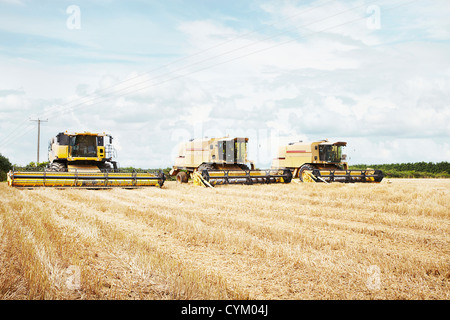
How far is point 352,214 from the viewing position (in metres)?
10.1

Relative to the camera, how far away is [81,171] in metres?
20.0

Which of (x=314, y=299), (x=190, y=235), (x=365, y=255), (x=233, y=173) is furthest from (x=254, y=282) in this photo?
(x=233, y=173)

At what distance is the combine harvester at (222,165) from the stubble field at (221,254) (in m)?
10.1

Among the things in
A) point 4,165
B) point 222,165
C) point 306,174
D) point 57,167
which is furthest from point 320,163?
point 4,165

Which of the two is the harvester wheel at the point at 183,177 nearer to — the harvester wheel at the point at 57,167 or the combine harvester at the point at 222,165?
the combine harvester at the point at 222,165

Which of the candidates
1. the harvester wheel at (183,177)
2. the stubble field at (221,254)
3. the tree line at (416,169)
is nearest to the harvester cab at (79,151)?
the harvester wheel at (183,177)

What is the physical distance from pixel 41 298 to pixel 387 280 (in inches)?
150

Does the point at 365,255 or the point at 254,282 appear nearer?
the point at 254,282

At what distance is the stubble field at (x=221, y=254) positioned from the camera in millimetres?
4434

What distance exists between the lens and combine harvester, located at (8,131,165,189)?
1761cm

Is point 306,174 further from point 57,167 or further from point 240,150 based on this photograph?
point 57,167

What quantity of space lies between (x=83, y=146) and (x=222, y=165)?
7.48 metres

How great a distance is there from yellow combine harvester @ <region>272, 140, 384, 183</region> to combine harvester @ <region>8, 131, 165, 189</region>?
9.89 metres

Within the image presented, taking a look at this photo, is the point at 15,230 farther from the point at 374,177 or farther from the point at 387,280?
the point at 374,177
